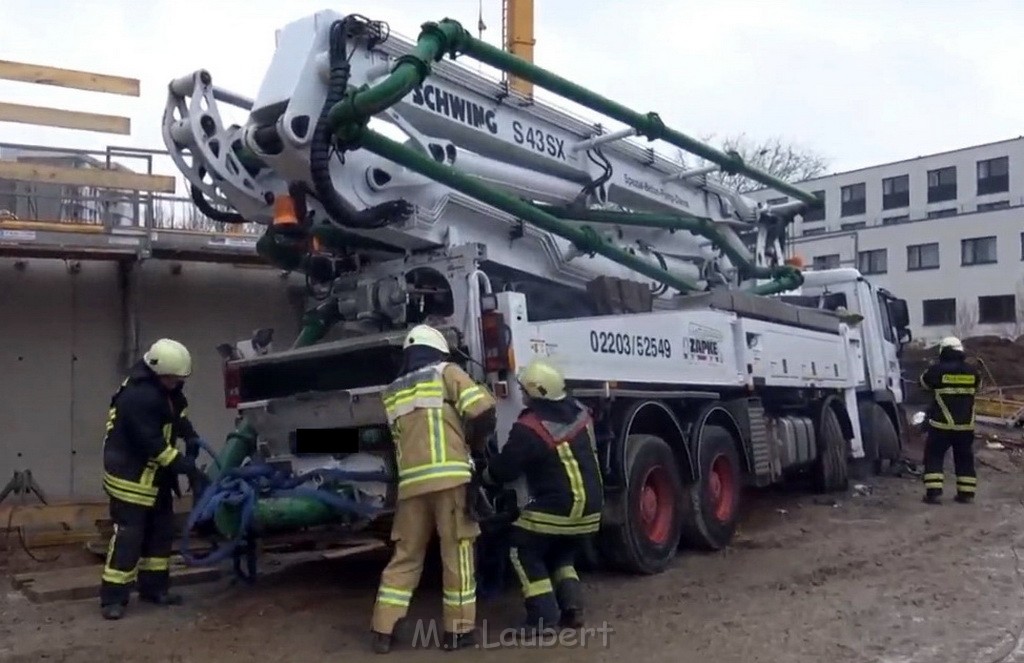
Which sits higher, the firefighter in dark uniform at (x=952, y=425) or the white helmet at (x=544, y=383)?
the white helmet at (x=544, y=383)

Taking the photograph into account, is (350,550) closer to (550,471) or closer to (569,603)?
(569,603)

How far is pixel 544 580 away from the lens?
6133mm

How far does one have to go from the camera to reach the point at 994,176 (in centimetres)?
4603

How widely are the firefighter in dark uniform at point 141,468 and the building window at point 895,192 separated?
4682 cm

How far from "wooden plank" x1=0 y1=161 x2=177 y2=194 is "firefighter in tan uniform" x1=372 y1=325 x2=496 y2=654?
19.6 ft

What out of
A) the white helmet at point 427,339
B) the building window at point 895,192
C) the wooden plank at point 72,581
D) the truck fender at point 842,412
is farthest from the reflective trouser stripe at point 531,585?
the building window at point 895,192

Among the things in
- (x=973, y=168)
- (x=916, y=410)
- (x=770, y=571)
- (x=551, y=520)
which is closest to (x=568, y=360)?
(x=551, y=520)

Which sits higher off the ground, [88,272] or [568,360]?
[88,272]

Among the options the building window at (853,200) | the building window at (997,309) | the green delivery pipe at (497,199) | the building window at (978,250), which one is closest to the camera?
the green delivery pipe at (497,199)

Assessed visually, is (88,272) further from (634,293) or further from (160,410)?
(634,293)

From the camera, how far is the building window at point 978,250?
42844 millimetres

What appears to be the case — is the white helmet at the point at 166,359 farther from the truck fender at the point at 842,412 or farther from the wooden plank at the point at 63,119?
the truck fender at the point at 842,412

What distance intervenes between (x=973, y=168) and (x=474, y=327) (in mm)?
45108

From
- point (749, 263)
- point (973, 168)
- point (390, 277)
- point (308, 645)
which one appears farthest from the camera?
point (973, 168)
